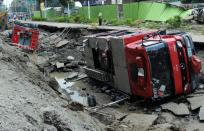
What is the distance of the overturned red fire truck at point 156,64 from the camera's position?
1117 centimetres

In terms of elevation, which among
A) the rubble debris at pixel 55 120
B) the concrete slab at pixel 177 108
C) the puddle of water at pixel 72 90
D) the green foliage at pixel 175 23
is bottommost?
the puddle of water at pixel 72 90

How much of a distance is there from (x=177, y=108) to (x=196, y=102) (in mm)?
505

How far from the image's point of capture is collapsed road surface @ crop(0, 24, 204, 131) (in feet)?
21.3

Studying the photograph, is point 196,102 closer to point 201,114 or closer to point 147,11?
point 201,114

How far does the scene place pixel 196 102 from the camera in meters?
11.0

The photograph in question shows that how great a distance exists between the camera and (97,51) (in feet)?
47.7

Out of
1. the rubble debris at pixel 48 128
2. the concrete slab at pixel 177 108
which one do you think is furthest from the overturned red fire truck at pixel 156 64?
the rubble debris at pixel 48 128

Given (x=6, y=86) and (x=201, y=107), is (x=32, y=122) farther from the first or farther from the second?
(x=201, y=107)

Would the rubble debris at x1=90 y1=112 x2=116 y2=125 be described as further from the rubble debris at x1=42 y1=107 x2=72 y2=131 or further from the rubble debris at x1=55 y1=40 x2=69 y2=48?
the rubble debris at x1=55 y1=40 x2=69 y2=48

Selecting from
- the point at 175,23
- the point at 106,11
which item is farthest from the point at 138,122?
the point at 106,11

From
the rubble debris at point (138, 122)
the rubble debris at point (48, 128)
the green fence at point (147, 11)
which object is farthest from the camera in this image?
the green fence at point (147, 11)

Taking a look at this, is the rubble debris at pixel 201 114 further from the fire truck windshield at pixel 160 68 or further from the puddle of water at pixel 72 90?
the puddle of water at pixel 72 90

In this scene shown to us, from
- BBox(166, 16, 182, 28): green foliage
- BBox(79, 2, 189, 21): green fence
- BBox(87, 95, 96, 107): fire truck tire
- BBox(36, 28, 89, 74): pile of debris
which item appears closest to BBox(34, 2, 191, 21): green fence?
BBox(79, 2, 189, 21): green fence

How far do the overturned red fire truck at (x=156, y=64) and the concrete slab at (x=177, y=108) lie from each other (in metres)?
0.31
